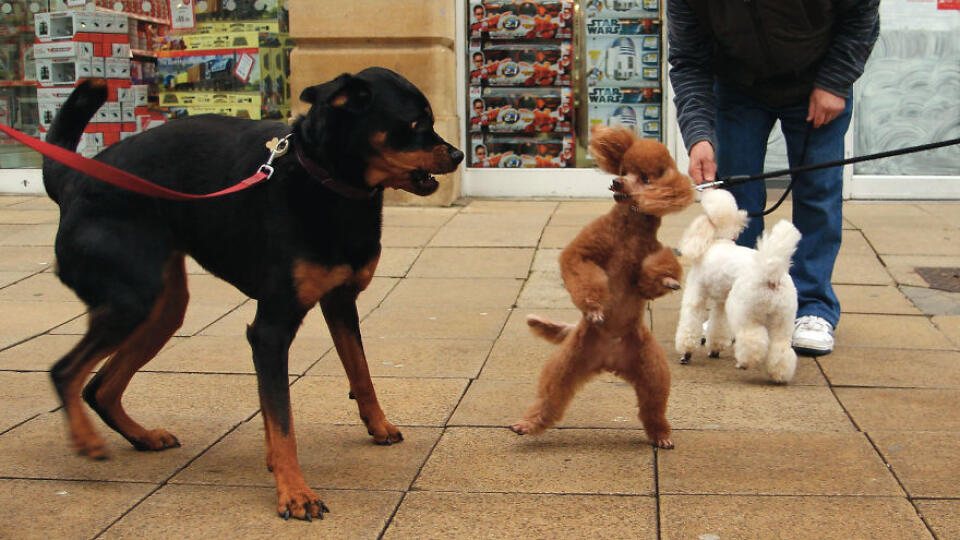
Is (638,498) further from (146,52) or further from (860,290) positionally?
(146,52)

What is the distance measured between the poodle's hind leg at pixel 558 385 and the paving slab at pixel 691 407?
1.00 ft

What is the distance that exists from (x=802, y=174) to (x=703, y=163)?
0.81m

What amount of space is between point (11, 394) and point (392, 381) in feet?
5.39

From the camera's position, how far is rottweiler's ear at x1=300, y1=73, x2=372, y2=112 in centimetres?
339

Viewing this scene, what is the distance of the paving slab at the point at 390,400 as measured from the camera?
175 inches

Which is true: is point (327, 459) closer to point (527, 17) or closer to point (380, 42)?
point (380, 42)

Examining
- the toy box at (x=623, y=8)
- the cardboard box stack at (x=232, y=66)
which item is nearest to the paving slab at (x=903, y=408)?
the toy box at (x=623, y=8)

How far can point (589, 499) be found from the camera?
3.53 meters

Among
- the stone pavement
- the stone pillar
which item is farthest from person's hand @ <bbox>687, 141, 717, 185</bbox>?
the stone pillar

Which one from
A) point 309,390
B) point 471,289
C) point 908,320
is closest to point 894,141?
point 908,320

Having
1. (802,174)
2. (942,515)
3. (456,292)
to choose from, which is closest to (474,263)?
(456,292)

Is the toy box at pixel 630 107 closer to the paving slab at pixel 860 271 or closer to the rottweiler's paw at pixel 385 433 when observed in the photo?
the paving slab at pixel 860 271

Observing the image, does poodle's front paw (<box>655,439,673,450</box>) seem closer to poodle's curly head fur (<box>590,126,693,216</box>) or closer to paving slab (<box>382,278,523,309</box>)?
poodle's curly head fur (<box>590,126,693,216</box>)

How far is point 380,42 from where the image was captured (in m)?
9.12
